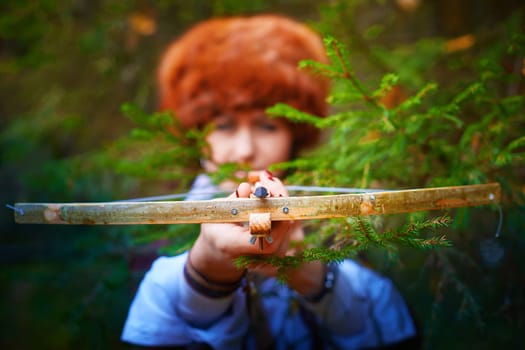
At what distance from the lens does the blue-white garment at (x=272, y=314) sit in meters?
0.89

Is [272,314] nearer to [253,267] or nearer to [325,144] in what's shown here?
[253,267]

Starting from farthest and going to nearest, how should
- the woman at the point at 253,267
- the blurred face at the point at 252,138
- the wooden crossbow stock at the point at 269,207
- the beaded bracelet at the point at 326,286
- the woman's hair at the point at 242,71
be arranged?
the woman's hair at the point at 242,71
the blurred face at the point at 252,138
the beaded bracelet at the point at 326,286
the woman at the point at 253,267
the wooden crossbow stock at the point at 269,207

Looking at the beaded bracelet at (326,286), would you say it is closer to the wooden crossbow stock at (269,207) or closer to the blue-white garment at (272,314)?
the blue-white garment at (272,314)

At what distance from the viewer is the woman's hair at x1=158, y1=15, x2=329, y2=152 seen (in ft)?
4.66

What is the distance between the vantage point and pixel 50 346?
254cm

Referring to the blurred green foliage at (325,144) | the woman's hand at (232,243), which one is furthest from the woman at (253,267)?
the blurred green foliage at (325,144)

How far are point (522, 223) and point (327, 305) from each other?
604 mm

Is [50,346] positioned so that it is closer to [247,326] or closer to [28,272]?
[28,272]

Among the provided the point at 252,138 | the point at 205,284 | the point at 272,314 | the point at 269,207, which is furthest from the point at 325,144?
the point at 269,207

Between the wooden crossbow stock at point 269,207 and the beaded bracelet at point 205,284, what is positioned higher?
the wooden crossbow stock at point 269,207

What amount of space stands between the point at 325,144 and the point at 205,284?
4.39ft

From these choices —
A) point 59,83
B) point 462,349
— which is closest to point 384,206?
point 462,349

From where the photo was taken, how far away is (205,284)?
0.80 meters

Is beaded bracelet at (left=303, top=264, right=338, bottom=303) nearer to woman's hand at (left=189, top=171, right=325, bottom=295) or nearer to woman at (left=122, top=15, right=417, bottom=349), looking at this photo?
woman at (left=122, top=15, right=417, bottom=349)
